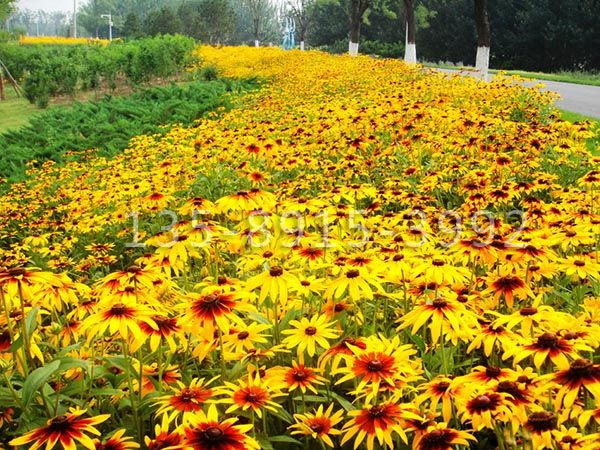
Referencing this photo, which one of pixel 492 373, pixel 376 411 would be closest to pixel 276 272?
pixel 376 411

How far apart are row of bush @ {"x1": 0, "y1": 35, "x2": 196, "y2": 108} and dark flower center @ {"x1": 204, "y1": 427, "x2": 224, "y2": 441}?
20112 millimetres

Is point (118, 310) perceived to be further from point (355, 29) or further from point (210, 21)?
point (210, 21)

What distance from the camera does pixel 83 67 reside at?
2050 centimetres

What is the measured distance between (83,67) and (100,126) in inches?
387

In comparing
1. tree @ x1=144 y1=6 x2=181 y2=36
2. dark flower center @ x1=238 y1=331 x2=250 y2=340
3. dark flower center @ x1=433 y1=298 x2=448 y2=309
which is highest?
tree @ x1=144 y1=6 x2=181 y2=36

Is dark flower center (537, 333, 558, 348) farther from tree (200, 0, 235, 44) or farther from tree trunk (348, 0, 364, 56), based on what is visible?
tree (200, 0, 235, 44)

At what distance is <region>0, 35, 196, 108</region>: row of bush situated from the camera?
20.0 meters

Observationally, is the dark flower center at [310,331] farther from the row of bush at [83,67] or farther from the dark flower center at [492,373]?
the row of bush at [83,67]

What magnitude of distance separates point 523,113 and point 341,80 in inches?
219

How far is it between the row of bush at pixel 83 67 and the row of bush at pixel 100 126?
5485 mm

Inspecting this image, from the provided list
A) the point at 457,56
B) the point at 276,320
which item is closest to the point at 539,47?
the point at 457,56

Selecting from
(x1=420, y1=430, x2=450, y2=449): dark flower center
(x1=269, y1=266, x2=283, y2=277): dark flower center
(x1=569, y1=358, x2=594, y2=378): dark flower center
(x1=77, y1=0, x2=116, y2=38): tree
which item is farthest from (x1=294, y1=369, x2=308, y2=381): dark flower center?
(x1=77, y1=0, x2=116, y2=38): tree

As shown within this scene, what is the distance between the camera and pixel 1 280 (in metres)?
2.00

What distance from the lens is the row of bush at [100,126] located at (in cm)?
1057
